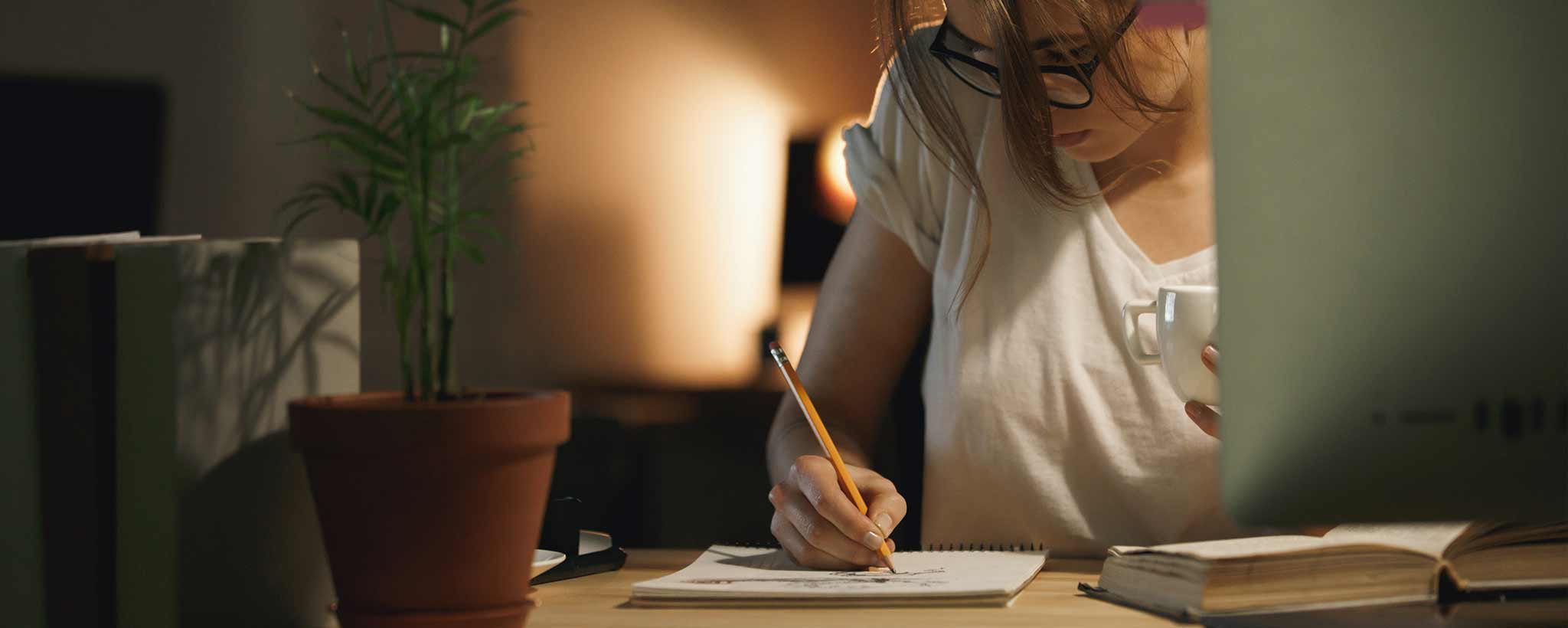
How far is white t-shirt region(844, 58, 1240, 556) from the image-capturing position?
4.01 feet

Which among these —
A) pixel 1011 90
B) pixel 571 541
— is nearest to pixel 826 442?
pixel 571 541

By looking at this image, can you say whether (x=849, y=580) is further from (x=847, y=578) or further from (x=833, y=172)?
(x=833, y=172)

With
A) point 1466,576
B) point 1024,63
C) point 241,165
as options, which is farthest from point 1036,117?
point 241,165

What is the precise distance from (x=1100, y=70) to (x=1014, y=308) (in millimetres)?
323

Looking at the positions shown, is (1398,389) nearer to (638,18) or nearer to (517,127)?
(517,127)

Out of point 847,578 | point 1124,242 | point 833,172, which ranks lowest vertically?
point 847,578

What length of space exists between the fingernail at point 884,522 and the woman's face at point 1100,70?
399 millimetres

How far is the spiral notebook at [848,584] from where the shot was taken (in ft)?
2.28

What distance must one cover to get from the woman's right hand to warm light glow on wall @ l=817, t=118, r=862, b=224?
74cm

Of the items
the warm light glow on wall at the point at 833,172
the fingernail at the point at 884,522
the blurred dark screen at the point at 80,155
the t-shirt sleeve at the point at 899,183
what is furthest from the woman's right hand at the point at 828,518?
the blurred dark screen at the point at 80,155

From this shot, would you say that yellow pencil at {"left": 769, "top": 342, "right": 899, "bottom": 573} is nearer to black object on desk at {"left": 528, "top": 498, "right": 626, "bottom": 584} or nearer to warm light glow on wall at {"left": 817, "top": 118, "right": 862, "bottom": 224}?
Result: black object on desk at {"left": 528, "top": 498, "right": 626, "bottom": 584}

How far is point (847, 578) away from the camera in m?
0.77

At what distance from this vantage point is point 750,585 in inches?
28.6

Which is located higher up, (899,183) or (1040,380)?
(899,183)
